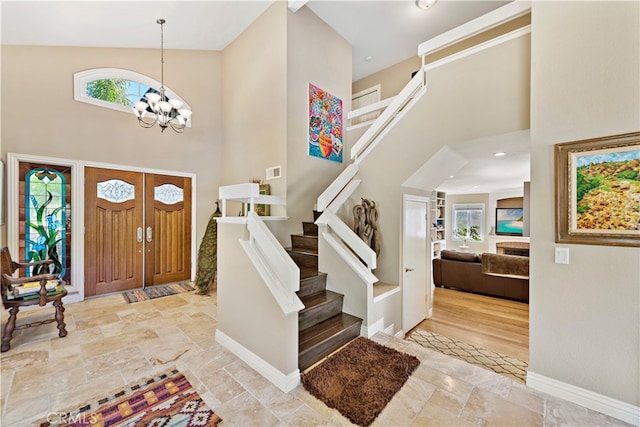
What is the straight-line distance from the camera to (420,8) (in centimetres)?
451

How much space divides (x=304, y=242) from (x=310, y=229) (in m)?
0.30

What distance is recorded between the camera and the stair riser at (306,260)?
3.50 m

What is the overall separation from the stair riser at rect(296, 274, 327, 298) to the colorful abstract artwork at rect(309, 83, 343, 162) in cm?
239

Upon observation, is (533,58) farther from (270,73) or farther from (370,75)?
(370,75)

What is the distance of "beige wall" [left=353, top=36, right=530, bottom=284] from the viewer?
2531 mm

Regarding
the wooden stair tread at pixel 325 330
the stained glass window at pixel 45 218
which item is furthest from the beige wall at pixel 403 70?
the stained glass window at pixel 45 218

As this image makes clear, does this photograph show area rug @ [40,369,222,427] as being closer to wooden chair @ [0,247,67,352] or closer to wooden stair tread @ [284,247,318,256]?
wooden chair @ [0,247,67,352]

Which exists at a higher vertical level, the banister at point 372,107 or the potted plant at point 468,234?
the banister at point 372,107

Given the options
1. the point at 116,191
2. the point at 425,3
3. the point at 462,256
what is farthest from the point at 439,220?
the point at 116,191

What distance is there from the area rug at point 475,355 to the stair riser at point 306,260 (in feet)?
5.73

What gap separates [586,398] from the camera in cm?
189

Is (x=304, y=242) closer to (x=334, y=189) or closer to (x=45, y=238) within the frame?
(x=334, y=189)

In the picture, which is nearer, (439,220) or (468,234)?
(439,220)

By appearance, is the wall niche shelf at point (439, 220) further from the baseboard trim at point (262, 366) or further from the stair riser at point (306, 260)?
the baseboard trim at point (262, 366)
